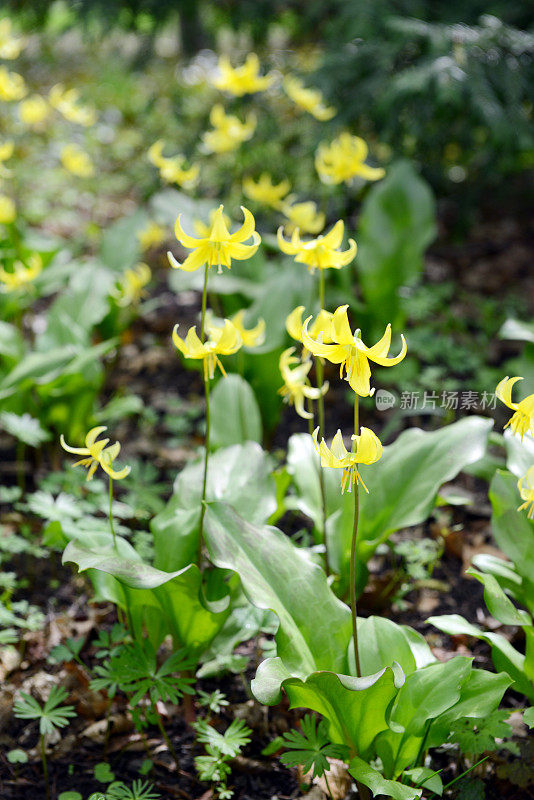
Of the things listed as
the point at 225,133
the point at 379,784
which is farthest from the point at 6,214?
the point at 379,784

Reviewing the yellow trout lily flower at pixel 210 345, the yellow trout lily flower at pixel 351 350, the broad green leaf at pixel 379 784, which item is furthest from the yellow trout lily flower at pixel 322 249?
the broad green leaf at pixel 379 784

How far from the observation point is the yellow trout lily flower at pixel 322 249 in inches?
63.2

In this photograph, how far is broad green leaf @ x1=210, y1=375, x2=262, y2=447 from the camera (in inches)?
96.0

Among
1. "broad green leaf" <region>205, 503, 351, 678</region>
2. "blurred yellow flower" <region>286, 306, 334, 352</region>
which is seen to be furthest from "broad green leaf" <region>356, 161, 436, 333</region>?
"broad green leaf" <region>205, 503, 351, 678</region>

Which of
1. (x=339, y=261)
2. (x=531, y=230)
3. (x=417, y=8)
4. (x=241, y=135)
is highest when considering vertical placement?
(x=417, y=8)

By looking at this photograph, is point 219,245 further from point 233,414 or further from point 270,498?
point 233,414

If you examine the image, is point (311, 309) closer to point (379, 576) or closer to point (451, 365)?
point (451, 365)

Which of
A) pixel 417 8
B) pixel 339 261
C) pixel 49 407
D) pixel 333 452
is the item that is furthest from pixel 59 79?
pixel 333 452

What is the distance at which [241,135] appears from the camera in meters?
2.97

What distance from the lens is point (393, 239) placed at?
337 cm

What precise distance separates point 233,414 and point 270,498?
65cm

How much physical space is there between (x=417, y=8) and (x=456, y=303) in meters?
1.43

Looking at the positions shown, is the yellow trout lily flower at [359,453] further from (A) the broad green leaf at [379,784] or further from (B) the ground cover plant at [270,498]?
(A) the broad green leaf at [379,784]

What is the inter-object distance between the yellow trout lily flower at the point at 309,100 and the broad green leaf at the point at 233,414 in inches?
52.9
